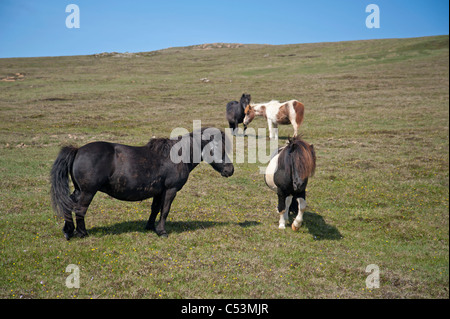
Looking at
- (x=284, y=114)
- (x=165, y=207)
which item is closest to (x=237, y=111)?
(x=284, y=114)

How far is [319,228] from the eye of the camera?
30.9 feet

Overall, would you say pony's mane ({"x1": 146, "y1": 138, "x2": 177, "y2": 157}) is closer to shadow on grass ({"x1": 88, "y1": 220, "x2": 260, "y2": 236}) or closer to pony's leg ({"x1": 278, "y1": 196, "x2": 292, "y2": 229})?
shadow on grass ({"x1": 88, "y1": 220, "x2": 260, "y2": 236})

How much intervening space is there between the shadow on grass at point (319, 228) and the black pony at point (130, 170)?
2.85 m

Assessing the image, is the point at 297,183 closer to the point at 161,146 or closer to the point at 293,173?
the point at 293,173

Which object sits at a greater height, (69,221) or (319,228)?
(69,221)

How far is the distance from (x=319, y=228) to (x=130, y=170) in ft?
17.7

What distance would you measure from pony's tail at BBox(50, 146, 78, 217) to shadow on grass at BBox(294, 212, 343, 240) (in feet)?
20.3

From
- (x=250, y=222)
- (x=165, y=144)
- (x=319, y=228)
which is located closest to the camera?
(x=165, y=144)

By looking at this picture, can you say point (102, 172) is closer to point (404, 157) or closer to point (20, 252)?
point (20, 252)

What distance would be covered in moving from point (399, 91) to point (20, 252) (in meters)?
38.8

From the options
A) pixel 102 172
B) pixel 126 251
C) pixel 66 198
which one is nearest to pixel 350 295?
pixel 126 251

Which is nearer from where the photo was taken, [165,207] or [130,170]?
[130,170]

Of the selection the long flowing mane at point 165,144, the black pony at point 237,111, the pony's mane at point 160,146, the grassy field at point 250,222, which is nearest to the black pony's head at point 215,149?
the long flowing mane at point 165,144

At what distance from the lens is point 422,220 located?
9.70 meters
